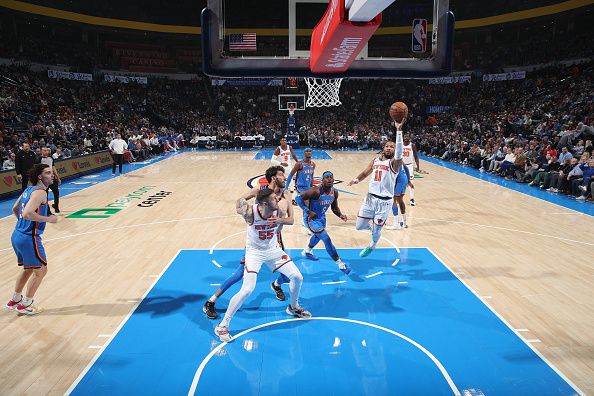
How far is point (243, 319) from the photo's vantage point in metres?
5.22

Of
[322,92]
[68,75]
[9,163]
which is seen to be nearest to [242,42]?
[322,92]

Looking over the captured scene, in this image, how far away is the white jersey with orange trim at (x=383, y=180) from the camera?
7.10m

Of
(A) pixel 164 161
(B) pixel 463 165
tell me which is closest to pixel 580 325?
(B) pixel 463 165

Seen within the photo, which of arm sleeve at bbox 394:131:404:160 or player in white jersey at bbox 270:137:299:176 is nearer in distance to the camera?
arm sleeve at bbox 394:131:404:160

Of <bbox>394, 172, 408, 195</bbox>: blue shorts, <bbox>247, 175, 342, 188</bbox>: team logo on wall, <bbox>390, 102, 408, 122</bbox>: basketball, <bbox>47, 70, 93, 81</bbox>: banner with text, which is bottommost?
<bbox>247, 175, 342, 188</bbox>: team logo on wall

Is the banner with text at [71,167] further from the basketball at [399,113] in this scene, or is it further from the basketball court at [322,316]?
the basketball at [399,113]

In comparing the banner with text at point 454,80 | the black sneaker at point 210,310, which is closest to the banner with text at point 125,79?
the banner with text at point 454,80

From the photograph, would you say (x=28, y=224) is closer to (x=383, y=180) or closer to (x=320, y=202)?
(x=320, y=202)

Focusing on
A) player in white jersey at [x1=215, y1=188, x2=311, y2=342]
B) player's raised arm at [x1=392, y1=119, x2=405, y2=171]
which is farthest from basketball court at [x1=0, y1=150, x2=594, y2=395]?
player's raised arm at [x1=392, y1=119, x2=405, y2=171]

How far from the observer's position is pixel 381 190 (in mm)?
7094

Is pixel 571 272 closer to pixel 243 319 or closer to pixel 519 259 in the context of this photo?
pixel 519 259

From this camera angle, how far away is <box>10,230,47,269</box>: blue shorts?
5062 millimetres

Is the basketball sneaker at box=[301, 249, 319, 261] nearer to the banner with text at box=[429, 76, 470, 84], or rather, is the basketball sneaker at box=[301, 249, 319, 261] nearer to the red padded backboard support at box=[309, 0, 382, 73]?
the red padded backboard support at box=[309, 0, 382, 73]

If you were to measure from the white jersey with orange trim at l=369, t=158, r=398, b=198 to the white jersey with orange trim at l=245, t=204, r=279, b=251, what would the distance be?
2.78 meters
